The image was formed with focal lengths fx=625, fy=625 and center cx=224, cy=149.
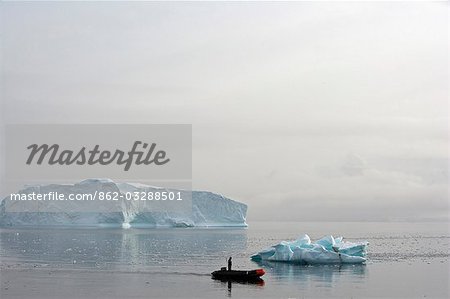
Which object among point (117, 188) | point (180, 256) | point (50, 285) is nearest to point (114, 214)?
point (117, 188)

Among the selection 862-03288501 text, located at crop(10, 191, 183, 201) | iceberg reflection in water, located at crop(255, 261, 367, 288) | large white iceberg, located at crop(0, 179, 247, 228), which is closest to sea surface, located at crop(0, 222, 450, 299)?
iceberg reflection in water, located at crop(255, 261, 367, 288)

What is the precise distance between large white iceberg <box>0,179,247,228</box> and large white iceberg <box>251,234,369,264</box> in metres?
64.7

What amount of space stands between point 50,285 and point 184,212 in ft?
288

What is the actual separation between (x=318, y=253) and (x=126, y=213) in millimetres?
72709

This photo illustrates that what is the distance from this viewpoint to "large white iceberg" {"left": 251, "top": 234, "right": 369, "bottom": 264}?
41.3 m

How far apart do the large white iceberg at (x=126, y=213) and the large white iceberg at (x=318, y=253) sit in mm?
64702

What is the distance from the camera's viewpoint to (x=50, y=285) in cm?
3161

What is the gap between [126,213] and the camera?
11000 centimetres

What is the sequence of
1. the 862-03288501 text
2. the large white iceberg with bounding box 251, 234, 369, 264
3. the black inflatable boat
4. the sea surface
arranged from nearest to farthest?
the sea surface < the black inflatable boat < the large white iceberg with bounding box 251, 234, 369, 264 < the 862-03288501 text

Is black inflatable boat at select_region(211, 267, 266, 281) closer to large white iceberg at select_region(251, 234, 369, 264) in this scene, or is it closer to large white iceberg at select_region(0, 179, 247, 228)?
large white iceberg at select_region(251, 234, 369, 264)

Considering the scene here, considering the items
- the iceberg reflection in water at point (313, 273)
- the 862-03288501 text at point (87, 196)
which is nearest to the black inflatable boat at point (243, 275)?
the iceberg reflection in water at point (313, 273)

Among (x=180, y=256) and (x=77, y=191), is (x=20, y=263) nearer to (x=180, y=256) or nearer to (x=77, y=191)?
(x=180, y=256)

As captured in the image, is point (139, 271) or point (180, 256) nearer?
point (139, 271)

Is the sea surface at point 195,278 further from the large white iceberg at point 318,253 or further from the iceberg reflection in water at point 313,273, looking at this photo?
the large white iceberg at point 318,253
